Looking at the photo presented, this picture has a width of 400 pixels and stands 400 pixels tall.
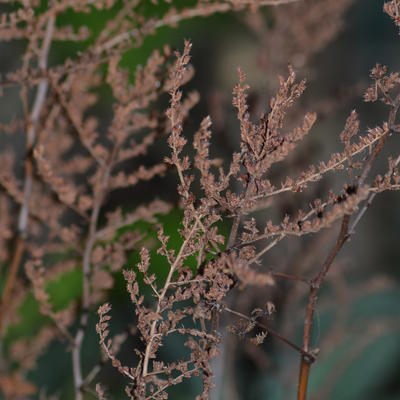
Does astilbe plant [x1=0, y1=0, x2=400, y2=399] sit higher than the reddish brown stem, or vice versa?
astilbe plant [x1=0, y1=0, x2=400, y2=399]

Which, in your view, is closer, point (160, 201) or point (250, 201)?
point (250, 201)

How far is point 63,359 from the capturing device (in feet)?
5.35

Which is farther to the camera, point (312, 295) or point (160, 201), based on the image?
point (160, 201)

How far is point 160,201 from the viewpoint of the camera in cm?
71

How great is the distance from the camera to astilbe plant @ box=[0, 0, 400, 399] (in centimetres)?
42

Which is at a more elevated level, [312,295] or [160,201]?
[160,201]

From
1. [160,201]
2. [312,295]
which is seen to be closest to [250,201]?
[312,295]

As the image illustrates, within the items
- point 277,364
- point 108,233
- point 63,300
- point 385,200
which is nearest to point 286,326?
point 277,364

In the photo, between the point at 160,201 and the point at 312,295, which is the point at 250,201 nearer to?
the point at 312,295

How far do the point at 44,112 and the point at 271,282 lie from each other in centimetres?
55

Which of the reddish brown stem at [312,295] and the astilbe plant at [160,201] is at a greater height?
the astilbe plant at [160,201]

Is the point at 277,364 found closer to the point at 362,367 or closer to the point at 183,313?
the point at 362,367

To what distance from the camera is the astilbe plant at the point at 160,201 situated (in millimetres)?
416

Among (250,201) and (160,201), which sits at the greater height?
(160,201)
